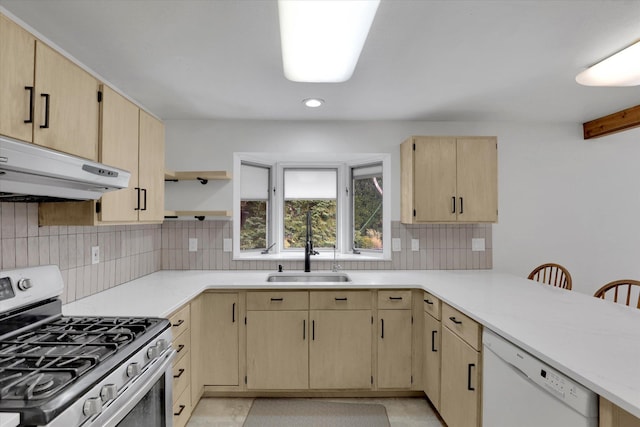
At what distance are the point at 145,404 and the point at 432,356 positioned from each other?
1.78 metres

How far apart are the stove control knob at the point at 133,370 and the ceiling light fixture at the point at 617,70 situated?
9.15 feet

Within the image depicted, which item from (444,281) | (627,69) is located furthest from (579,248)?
(627,69)

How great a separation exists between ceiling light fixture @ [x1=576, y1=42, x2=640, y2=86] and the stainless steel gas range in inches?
109

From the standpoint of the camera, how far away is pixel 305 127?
3.04m

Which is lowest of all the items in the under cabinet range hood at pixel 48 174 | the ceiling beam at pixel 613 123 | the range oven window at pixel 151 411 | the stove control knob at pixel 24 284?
the range oven window at pixel 151 411

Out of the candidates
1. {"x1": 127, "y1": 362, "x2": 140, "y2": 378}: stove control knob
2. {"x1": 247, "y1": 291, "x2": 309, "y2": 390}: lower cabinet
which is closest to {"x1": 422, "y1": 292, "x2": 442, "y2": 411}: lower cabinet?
{"x1": 247, "y1": 291, "x2": 309, "y2": 390}: lower cabinet

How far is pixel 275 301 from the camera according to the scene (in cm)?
242

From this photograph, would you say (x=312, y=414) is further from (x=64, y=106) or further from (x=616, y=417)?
(x=64, y=106)

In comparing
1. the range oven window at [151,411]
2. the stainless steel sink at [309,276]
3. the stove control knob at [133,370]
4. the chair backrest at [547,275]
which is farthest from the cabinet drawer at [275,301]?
the chair backrest at [547,275]

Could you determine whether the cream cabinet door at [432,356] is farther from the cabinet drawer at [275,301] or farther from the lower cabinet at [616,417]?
the lower cabinet at [616,417]

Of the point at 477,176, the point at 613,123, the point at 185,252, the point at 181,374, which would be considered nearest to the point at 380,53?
the point at 477,176

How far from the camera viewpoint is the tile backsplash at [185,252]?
198 cm

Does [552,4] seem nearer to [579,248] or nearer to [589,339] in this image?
[589,339]

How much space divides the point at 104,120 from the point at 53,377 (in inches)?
48.7
